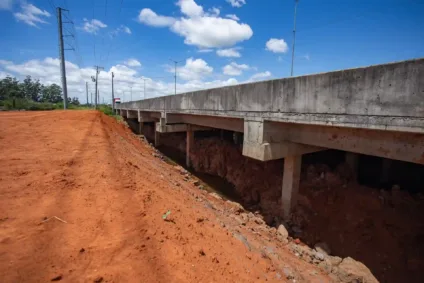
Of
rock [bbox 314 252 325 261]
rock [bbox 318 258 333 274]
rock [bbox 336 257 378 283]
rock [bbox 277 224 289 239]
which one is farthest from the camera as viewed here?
rock [bbox 277 224 289 239]

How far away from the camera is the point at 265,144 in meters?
6.33

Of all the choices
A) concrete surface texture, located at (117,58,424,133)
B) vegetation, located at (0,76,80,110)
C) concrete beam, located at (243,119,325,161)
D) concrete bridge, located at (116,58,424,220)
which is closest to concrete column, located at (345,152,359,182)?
concrete bridge, located at (116,58,424,220)

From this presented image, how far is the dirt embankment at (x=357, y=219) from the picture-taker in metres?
5.99

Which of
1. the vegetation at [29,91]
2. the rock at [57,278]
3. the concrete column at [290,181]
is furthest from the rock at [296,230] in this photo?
the vegetation at [29,91]

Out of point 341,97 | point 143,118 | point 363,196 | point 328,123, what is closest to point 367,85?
point 341,97

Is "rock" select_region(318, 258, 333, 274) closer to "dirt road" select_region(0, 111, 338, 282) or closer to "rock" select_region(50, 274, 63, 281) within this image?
"dirt road" select_region(0, 111, 338, 282)

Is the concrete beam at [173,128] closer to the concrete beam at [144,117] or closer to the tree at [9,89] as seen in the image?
the concrete beam at [144,117]

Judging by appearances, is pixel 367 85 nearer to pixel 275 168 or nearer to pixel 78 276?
pixel 78 276

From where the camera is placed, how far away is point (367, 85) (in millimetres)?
4270

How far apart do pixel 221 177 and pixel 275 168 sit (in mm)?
4008

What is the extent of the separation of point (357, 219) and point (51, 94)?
10815cm

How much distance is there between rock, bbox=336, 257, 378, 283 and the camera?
17.1ft

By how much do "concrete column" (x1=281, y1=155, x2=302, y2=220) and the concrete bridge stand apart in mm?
34

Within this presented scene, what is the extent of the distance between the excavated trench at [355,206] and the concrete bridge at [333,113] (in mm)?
1161
